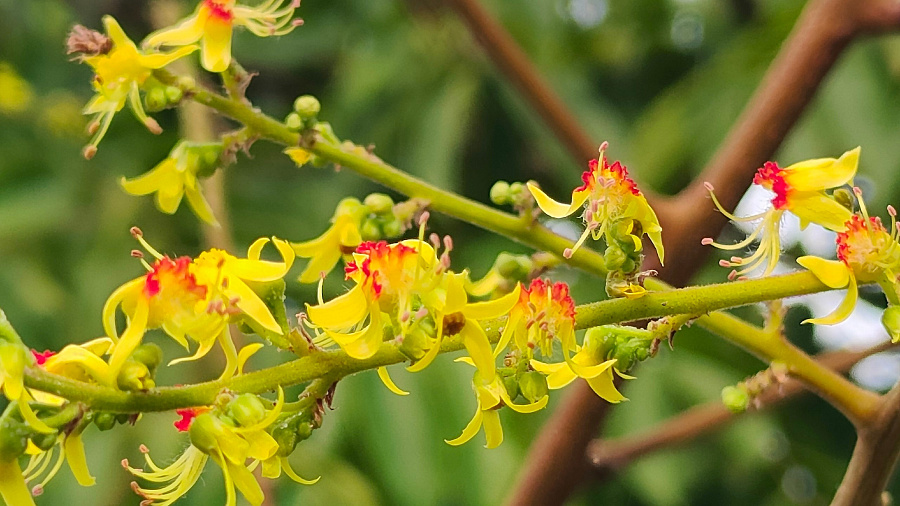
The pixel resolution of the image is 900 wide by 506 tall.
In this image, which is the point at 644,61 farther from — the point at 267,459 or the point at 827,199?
the point at 267,459

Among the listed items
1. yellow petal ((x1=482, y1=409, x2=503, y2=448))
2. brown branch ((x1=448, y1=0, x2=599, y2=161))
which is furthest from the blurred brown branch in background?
yellow petal ((x1=482, y1=409, x2=503, y2=448))

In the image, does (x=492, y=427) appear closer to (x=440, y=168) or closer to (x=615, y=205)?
(x=615, y=205)

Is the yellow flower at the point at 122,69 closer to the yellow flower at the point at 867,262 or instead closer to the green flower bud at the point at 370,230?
the green flower bud at the point at 370,230

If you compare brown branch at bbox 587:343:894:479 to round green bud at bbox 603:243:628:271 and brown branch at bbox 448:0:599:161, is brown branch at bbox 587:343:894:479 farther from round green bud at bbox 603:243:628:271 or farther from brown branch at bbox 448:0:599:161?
round green bud at bbox 603:243:628:271

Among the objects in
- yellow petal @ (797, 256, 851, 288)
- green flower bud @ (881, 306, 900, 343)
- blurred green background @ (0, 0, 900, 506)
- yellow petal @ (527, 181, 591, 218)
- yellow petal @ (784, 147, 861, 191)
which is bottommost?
blurred green background @ (0, 0, 900, 506)

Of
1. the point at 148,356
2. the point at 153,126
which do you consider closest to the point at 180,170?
the point at 153,126

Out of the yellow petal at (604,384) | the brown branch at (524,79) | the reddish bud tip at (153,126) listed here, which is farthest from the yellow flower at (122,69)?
the brown branch at (524,79)
